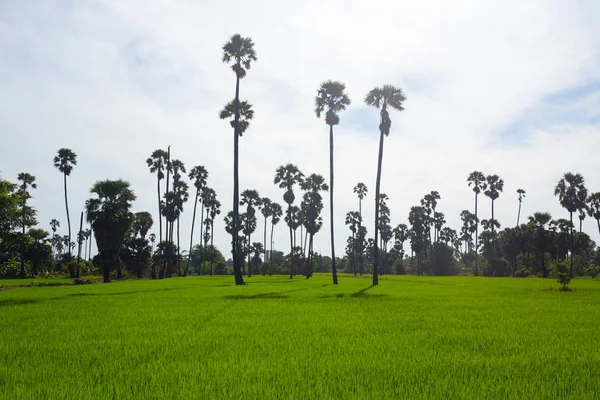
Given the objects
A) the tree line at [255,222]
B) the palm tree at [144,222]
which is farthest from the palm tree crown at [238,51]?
the palm tree at [144,222]

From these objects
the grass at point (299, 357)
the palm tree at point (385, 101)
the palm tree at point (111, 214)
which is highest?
the palm tree at point (385, 101)

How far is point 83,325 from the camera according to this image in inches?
558

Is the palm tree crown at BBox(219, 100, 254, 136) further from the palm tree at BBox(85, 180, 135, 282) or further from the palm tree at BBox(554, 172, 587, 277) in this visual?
the palm tree at BBox(554, 172, 587, 277)

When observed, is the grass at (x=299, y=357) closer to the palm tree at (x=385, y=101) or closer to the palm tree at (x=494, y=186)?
the palm tree at (x=385, y=101)

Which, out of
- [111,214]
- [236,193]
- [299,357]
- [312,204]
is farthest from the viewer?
[312,204]

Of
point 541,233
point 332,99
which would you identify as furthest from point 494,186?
point 332,99

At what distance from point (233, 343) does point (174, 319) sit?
18.6 feet

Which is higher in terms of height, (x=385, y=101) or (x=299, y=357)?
(x=385, y=101)

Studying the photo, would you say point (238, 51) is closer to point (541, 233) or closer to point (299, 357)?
point (299, 357)

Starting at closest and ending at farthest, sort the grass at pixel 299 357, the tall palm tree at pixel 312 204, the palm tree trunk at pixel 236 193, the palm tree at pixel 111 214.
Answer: the grass at pixel 299 357, the palm tree trunk at pixel 236 193, the palm tree at pixel 111 214, the tall palm tree at pixel 312 204

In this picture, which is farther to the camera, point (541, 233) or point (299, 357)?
point (541, 233)

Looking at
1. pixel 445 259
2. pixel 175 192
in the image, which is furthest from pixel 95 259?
pixel 445 259

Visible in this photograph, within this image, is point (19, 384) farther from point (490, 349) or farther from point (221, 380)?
point (490, 349)

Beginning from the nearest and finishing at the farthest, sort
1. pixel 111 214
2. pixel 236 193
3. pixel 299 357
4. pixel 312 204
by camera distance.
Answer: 1. pixel 299 357
2. pixel 236 193
3. pixel 111 214
4. pixel 312 204
